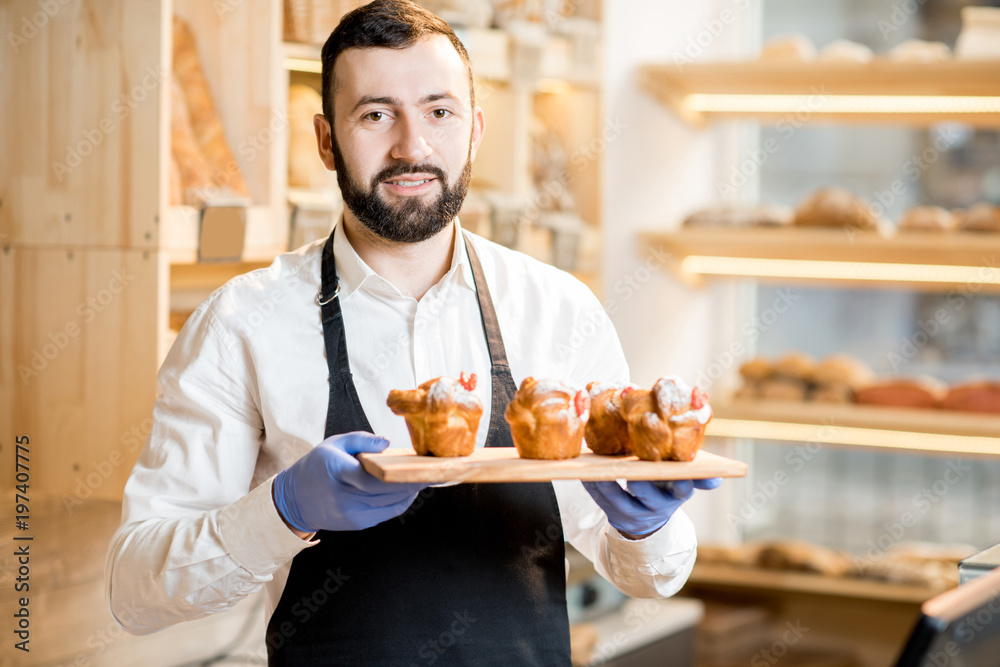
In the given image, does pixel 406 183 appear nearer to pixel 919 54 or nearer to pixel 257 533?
pixel 257 533

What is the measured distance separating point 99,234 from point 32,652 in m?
0.74

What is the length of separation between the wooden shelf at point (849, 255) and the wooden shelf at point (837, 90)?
0.42 metres

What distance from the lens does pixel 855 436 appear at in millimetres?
3227

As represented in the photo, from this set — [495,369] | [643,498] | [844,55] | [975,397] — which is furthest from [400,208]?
[975,397]

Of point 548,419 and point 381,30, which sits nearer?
point 548,419

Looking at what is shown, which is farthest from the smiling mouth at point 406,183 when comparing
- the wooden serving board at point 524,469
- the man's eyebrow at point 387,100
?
the wooden serving board at point 524,469

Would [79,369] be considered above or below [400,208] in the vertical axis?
below

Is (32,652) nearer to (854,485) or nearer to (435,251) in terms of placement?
(435,251)

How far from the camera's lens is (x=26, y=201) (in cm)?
173

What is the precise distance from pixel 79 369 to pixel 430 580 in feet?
2.55

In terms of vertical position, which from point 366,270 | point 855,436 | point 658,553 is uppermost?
point 366,270

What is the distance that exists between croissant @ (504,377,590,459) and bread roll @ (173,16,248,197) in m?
0.85

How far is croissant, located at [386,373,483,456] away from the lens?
1.22m

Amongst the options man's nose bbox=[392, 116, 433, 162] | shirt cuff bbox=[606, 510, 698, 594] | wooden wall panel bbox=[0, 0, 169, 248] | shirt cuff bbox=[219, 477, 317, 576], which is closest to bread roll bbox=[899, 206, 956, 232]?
shirt cuff bbox=[606, 510, 698, 594]
